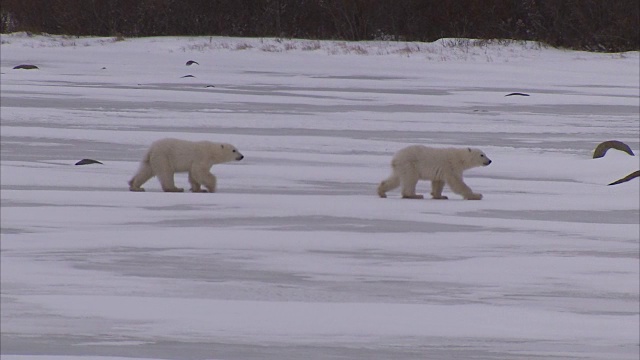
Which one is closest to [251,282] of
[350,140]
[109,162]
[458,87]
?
[109,162]

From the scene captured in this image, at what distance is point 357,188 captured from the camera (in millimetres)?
7707

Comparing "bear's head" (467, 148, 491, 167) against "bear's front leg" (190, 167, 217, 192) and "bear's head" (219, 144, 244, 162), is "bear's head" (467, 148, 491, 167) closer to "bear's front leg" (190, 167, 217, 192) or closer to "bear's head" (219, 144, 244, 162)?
"bear's head" (219, 144, 244, 162)

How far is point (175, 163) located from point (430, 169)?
146 cm

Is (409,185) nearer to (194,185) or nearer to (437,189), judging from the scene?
(437,189)

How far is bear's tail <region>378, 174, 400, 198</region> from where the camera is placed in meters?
7.12

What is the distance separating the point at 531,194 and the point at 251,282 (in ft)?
10.0

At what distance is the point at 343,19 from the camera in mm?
31641

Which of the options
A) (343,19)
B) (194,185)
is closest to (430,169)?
(194,185)

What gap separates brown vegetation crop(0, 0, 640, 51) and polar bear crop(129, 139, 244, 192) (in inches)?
866

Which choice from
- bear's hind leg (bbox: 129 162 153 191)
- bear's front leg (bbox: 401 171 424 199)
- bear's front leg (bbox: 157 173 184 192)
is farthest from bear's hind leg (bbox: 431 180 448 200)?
bear's hind leg (bbox: 129 162 153 191)

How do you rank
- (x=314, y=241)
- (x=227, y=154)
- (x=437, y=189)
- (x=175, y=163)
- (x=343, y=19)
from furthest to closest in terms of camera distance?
(x=343, y=19), (x=227, y=154), (x=437, y=189), (x=175, y=163), (x=314, y=241)

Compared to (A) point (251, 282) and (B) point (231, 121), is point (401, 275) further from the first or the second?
(B) point (231, 121)

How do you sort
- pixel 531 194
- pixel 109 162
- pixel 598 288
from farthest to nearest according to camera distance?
pixel 109 162 → pixel 531 194 → pixel 598 288

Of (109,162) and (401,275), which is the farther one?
(109,162)
